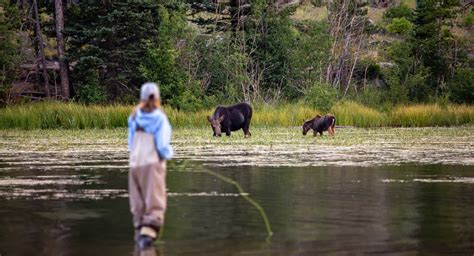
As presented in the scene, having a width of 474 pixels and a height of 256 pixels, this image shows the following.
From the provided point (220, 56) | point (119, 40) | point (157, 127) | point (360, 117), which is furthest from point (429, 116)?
point (157, 127)

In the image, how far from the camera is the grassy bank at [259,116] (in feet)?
125

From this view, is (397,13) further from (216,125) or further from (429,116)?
(216,125)

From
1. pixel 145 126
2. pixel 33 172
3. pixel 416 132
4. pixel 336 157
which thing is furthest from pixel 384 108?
pixel 145 126

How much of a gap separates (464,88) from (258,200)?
3510cm

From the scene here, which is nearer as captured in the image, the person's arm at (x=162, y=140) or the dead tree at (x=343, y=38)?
the person's arm at (x=162, y=140)

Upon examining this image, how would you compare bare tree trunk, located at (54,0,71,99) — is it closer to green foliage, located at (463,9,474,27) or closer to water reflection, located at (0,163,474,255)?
green foliage, located at (463,9,474,27)

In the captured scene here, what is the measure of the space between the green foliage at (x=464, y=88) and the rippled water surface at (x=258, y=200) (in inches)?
823

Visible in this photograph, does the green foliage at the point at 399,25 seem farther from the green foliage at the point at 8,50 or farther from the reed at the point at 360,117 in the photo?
the green foliage at the point at 8,50

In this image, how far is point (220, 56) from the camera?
4931cm

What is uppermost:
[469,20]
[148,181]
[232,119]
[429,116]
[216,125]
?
[469,20]

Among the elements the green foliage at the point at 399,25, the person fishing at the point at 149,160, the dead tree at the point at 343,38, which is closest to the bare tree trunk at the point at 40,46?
the dead tree at the point at 343,38

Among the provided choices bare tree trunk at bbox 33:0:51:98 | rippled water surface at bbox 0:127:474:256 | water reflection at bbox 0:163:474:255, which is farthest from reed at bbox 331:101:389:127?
water reflection at bbox 0:163:474:255

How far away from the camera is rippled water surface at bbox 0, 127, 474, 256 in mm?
11031

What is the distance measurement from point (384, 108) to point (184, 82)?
33.1ft
